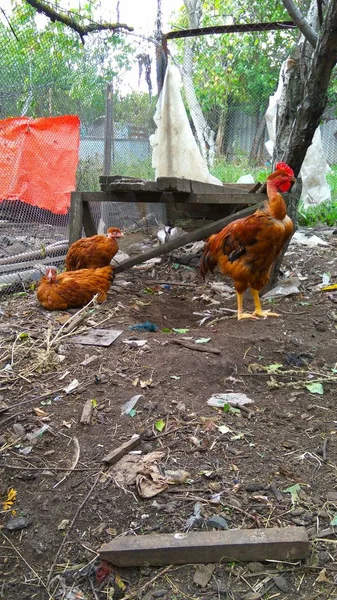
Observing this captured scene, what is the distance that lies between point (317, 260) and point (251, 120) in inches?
256

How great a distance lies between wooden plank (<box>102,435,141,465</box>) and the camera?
249cm

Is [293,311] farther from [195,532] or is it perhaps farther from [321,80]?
[195,532]

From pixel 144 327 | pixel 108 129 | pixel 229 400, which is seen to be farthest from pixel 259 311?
pixel 108 129

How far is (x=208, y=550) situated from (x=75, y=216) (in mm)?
4607

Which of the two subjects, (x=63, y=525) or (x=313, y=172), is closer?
(x=63, y=525)

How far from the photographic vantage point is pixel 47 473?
2.46 metres

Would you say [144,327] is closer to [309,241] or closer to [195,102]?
[309,241]

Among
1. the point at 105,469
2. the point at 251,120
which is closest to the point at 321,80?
the point at 105,469

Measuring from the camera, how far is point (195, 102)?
10.1 meters

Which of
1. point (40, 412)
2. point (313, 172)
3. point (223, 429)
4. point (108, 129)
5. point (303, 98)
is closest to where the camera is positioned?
point (223, 429)

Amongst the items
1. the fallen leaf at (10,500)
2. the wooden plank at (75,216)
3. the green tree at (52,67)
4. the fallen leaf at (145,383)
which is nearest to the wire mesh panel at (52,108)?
the green tree at (52,67)

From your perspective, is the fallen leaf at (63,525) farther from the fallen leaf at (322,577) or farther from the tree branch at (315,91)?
the tree branch at (315,91)

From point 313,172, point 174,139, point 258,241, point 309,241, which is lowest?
point 309,241

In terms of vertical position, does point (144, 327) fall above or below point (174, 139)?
below
